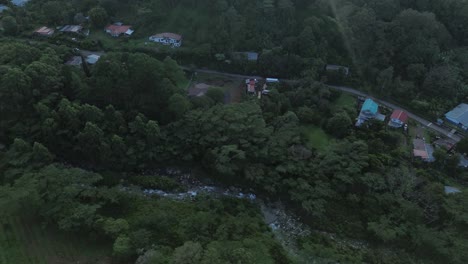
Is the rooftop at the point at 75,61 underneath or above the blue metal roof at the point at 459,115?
above

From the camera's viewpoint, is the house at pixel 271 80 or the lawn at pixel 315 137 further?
the house at pixel 271 80

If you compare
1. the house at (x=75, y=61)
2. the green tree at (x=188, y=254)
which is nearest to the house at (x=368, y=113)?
the green tree at (x=188, y=254)

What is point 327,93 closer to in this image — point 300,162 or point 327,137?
point 327,137

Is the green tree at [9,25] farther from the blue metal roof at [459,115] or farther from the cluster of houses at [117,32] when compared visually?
the blue metal roof at [459,115]

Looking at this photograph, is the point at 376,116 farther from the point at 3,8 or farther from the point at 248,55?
the point at 3,8

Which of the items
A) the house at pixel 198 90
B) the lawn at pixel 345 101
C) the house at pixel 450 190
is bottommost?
the house at pixel 450 190

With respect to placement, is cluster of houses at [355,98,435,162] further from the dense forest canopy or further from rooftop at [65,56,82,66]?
rooftop at [65,56,82,66]

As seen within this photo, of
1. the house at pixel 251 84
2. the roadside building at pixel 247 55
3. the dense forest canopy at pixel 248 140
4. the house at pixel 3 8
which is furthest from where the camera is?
the house at pixel 3 8
